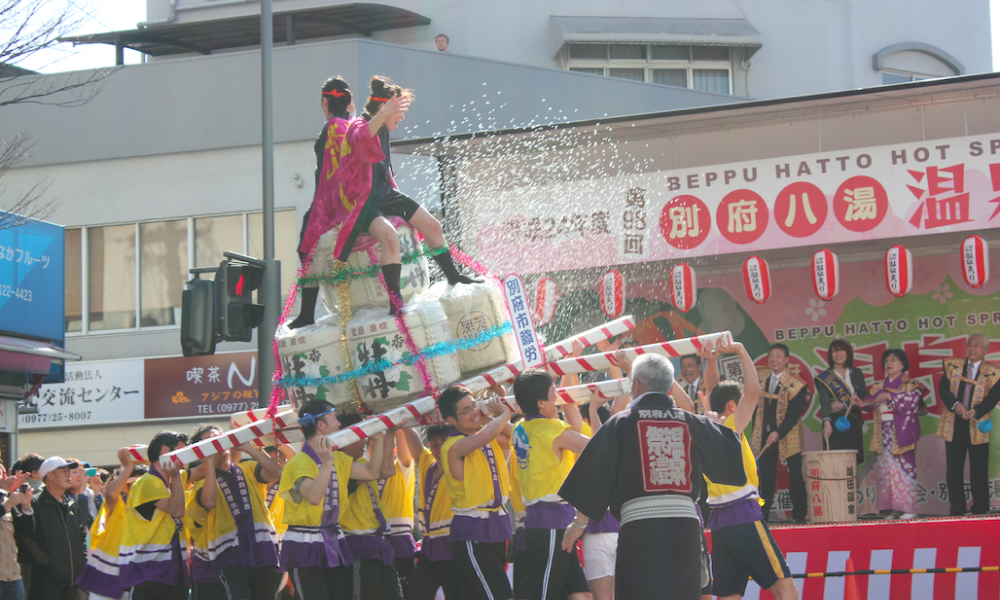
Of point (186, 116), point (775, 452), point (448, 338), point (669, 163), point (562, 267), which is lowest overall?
point (775, 452)

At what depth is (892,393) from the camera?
11.1m

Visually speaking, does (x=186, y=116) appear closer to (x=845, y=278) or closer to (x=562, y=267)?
(x=562, y=267)

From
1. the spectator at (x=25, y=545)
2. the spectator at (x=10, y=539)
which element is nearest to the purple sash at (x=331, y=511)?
the spectator at (x=10, y=539)

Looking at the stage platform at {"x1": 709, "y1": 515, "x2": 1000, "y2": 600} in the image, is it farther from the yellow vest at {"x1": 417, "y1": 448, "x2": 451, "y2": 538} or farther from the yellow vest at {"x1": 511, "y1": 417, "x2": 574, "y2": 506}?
the yellow vest at {"x1": 417, "y1": 448, "x2": 451, "y2": 538}

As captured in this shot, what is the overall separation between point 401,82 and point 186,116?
3.94m

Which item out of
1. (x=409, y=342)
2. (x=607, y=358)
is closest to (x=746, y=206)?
(x=607, y=358)

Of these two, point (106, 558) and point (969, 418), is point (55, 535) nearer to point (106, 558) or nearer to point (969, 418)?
point (106, 558)

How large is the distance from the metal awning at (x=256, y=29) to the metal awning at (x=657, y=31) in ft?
9.83

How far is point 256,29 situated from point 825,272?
15.0 m

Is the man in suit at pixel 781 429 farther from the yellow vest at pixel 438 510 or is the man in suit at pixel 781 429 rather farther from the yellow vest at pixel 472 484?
the yellow vest at pixel 472 484

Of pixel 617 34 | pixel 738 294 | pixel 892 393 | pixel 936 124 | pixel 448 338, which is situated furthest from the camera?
pixel 617 34

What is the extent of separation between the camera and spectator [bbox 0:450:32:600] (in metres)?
8.37

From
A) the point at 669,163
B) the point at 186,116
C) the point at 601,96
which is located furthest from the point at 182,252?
the point at 669,163

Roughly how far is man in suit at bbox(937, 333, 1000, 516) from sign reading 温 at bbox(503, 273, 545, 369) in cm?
591
